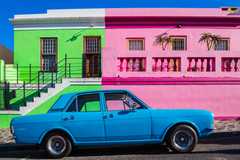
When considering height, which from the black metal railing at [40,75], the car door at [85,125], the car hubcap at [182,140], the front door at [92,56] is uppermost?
the front door at [92,56]

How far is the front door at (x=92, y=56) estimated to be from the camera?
23.3 m

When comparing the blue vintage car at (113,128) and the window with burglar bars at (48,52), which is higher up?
the window with burglar bars at (48,52)

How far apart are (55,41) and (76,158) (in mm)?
11608

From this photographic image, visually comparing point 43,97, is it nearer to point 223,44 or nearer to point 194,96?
point 194,96

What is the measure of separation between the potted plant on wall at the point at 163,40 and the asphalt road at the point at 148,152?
8871mm

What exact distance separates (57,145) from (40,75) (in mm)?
10770

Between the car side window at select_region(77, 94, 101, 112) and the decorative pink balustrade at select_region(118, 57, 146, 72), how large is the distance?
270 inches

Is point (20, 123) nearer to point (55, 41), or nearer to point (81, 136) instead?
point (81, 136)

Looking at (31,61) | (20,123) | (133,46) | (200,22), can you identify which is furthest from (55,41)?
(20,123)

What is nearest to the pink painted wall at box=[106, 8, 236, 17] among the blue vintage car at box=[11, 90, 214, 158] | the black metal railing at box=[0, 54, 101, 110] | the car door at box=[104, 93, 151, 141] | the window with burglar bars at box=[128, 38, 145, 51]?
the window with burglar bars at box=[128, 38, 145, 51]

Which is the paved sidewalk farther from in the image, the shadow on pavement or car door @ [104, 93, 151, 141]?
car door @ [104, 93, 151, 141]

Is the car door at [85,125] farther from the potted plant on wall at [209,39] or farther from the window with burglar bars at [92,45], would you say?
the potted plant on wall at [209,39]

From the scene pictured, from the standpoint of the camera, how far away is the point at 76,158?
12.8 meters

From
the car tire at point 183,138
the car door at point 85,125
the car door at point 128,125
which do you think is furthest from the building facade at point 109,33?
the car tire at point 183,138
